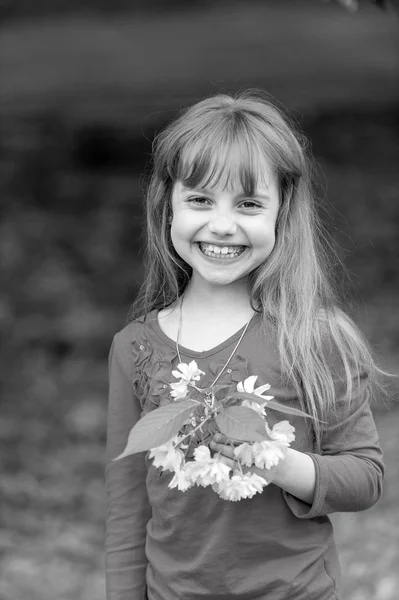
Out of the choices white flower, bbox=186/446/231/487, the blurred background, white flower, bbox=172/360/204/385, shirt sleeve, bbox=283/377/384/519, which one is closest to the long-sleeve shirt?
shirt sleeve, bbox=283/377/384/519

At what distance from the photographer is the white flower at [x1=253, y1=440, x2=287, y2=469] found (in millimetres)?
1821

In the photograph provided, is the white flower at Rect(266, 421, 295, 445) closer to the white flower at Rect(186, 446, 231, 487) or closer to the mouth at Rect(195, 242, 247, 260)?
the white flower at Rect(186, 446, 231, 487)

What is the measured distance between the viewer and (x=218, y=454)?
6.07 ft

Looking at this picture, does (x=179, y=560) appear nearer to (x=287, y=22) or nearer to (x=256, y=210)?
(x=256, y=210)

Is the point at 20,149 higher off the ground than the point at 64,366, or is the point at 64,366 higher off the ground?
the point at 20,149

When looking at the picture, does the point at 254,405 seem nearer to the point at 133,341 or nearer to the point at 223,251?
the point at 223,251

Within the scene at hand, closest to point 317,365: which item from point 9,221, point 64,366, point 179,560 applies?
point 179,560

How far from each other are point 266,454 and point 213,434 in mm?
117

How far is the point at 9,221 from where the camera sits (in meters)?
8.25

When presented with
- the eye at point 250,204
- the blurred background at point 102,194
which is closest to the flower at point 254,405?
the eye at point 250,204

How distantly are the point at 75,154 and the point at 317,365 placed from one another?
7.55 metres

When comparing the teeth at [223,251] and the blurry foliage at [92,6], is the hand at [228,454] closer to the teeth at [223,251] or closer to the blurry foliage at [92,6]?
the teeth at [223,251]

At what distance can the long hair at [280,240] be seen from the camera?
208 cm

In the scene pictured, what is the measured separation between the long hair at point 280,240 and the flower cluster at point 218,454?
0.73 ft
